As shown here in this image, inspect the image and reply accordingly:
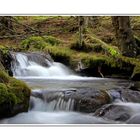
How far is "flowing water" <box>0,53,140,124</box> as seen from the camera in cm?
590

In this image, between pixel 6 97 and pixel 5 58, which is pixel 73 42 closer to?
pixel 5 58

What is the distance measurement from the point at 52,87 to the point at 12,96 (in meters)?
0.36

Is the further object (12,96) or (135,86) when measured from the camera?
(135,86)

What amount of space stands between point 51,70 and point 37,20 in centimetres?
46

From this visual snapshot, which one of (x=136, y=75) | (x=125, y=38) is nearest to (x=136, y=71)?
(x=136, y=75)

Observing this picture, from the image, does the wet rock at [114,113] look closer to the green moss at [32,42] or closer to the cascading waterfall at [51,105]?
the cascading waterfall at [51,105]

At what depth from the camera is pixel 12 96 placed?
5891mm

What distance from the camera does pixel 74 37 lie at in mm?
6039

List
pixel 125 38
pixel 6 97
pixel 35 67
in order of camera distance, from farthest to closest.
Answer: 1. pixel 125 38
2. pixel 35 67
3. pixel 6 97

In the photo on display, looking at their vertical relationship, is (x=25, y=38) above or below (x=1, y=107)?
above

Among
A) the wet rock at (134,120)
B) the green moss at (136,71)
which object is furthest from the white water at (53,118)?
the green moss at (136,71)

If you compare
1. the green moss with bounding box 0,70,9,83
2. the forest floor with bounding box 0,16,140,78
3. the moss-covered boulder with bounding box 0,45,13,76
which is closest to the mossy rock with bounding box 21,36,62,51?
the forest floor with bounding box 0,16,140,78
